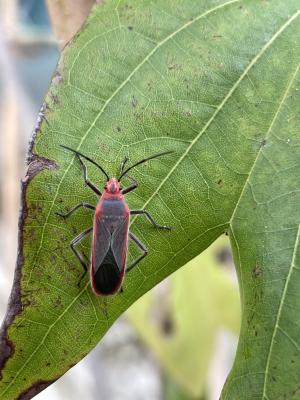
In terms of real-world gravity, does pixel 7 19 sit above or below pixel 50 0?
above

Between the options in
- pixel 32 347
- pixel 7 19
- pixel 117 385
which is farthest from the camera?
pixel 117 385

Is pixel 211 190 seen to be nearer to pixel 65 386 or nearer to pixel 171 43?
pixel 171 43

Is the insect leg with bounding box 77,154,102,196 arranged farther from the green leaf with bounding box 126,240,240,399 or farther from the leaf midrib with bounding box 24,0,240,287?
the green leaf with bounding box 126,240,240,399

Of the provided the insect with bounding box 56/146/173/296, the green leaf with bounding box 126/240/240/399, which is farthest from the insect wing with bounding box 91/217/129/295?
the green leaf with bounding box 126/240/240/399

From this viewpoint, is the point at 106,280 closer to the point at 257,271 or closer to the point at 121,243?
the point at 121,243

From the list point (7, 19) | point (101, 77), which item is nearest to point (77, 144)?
point (101, 77)

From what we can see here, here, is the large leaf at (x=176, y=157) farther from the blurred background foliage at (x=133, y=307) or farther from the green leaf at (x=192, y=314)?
the green leaf at (x=192, y=314)

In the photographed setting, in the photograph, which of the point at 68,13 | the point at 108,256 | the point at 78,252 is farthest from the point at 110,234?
the point at 68,13
